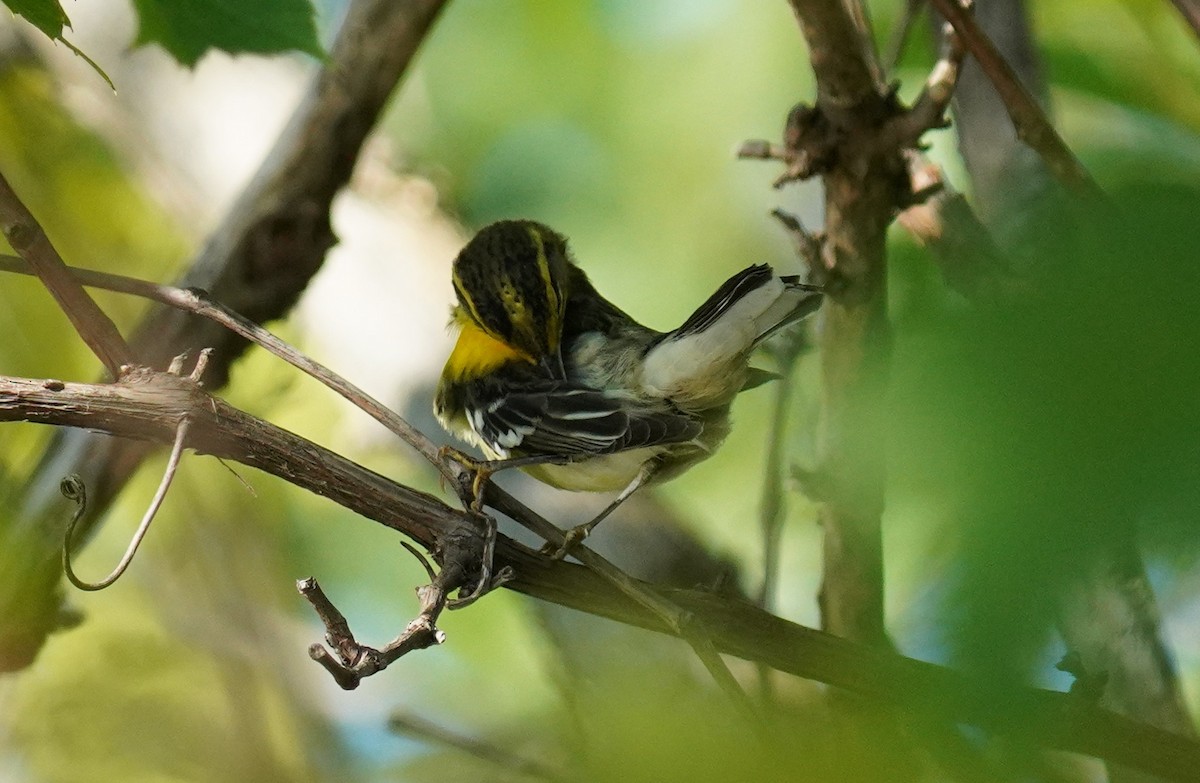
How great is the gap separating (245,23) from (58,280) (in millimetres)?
463

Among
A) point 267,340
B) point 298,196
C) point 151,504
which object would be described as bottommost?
point 151,504

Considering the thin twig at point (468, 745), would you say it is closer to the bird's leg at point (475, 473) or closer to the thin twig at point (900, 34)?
the bird's leg at point (475, 473)

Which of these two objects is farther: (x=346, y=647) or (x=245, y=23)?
(x=245, y=23)

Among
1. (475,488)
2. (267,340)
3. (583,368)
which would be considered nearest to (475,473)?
(475,488)

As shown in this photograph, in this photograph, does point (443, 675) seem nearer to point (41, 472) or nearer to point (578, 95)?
point (41, 472)

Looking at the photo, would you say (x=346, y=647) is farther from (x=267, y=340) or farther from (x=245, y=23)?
(x=245, y=23)

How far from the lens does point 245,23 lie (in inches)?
65.7

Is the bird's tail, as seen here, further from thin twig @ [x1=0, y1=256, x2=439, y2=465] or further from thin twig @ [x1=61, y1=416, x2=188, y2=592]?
thin twig @ [x1=61, y1=416, x2=188, y2=592]

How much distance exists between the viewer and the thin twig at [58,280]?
1604 millimetres

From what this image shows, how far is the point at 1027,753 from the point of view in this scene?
701 millimetres

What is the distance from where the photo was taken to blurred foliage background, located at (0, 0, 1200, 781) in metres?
0.47

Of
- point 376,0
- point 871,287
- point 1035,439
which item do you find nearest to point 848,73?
point 871,287

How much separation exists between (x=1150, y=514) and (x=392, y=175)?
4.00 metres

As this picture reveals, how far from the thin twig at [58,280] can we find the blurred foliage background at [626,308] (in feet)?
2.60
